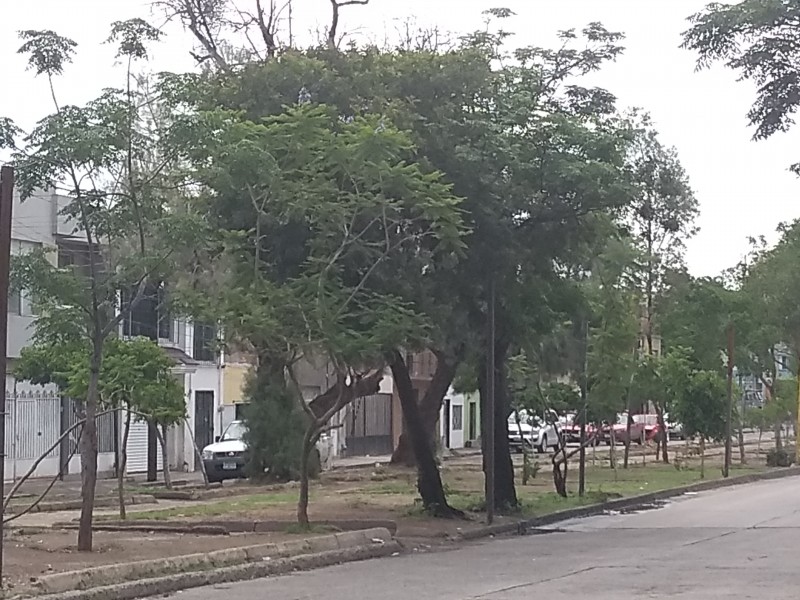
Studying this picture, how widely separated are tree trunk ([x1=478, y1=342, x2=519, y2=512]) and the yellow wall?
20.5 m

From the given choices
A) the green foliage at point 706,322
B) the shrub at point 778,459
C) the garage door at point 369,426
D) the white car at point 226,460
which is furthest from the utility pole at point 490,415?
the garage door at point 369,426

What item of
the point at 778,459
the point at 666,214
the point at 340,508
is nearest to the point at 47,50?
the point at 340,508

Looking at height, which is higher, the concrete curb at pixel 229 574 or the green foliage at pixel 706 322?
the green foliage at pixel 706 322

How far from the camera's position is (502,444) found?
26.7 m

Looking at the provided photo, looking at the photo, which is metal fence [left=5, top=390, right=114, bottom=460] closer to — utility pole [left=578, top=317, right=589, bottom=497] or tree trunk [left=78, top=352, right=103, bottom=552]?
utility pole [left=578, top=317, right=589, bottom=497]

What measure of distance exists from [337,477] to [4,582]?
81.5ft

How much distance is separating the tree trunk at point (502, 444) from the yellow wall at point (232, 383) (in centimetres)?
2053

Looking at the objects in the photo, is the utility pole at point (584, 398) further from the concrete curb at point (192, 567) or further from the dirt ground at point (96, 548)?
the dirt ground at point (96, 548)

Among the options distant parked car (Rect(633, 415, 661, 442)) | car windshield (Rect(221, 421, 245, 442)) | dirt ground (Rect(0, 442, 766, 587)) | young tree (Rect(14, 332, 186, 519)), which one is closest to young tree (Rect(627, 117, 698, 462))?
distant parked car (Rect(633, 415, 661, 442))

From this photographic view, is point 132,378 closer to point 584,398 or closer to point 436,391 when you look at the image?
point 436,391

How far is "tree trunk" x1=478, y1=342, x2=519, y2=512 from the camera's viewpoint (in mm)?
26203

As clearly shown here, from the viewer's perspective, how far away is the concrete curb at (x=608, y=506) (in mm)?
23969

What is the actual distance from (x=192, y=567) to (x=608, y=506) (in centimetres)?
1541

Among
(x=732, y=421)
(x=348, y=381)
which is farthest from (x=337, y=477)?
(x=348, y=381)
